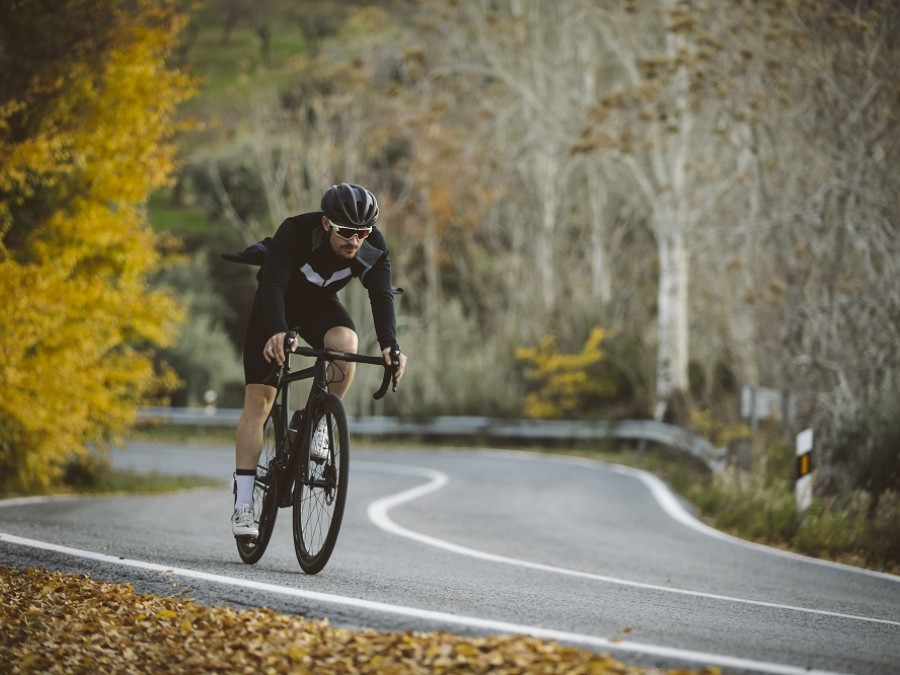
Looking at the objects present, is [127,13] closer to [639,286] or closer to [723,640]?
[723,640]

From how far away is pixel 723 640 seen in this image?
515cm

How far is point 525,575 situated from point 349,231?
8.63 feet

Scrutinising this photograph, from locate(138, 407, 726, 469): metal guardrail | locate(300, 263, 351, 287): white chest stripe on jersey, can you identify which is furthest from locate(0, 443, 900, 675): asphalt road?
locate(138, 407, 726, 469): metal guardrail

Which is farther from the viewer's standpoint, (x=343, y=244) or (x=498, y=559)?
(x=498, y=559)

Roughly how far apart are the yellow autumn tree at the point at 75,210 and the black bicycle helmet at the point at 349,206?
7489mm

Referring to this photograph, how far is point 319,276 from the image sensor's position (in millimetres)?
6883

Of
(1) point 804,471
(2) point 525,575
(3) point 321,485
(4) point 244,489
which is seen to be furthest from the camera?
(1) point 804,471

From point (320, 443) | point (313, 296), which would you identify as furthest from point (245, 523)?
point (313, 296)

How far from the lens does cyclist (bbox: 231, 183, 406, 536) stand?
6543 millimetres

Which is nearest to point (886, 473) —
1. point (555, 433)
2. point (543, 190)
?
point (555, 433)

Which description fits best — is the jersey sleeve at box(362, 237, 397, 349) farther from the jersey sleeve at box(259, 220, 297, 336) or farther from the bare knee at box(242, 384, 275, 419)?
the bare knee at box(242, 384, 275, 419)

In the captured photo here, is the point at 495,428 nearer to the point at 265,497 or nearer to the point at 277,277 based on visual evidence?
the point at 265,497

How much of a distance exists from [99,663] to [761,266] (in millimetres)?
17398

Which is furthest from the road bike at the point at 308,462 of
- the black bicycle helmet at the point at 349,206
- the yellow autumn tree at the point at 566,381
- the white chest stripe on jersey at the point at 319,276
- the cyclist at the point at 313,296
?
the yellow autumn tree at the point at 566,381
